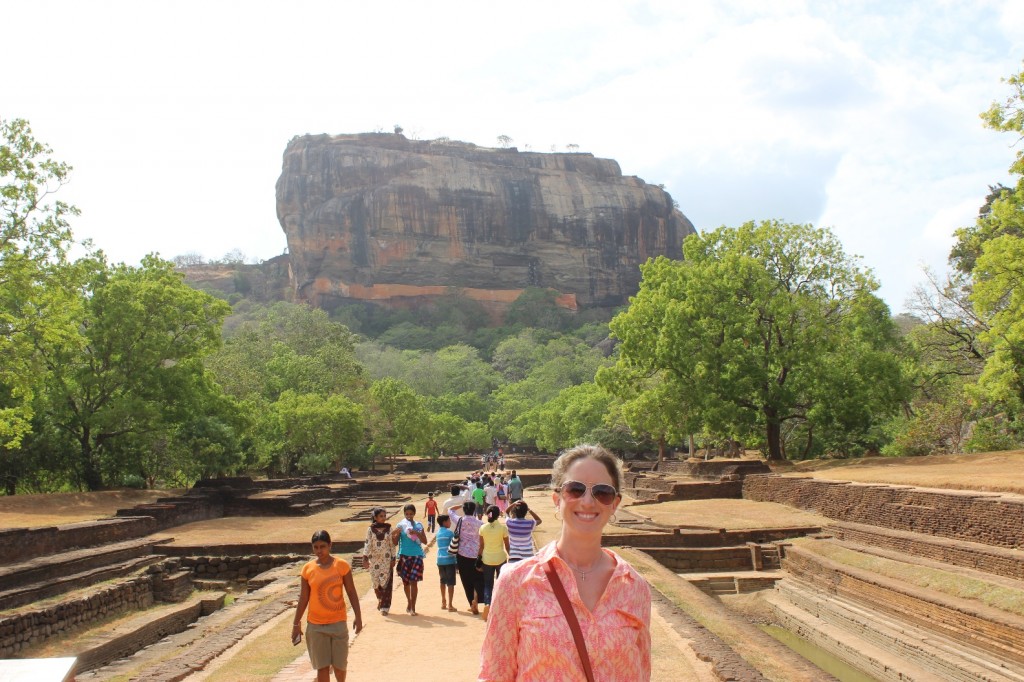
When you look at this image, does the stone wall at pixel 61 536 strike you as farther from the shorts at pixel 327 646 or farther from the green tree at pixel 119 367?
the shorts at pixel 327 646

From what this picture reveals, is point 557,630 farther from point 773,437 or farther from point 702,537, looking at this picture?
point 773,437

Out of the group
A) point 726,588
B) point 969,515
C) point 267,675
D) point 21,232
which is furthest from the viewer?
point 21,232

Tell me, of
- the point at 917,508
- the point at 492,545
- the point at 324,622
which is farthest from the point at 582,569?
the point at 917,508

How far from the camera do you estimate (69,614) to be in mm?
11094

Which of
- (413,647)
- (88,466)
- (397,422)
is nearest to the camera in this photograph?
(413,647)

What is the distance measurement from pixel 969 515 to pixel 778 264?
17.5m

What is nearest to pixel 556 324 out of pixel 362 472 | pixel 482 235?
pixel 482 235

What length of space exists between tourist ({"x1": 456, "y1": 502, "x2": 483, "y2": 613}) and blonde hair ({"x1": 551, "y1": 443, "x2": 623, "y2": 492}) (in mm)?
6288

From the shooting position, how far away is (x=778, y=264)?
98.8 ft

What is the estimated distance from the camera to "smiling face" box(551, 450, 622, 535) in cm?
281

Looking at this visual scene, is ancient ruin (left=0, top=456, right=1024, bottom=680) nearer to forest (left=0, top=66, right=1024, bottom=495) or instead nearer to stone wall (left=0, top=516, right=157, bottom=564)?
stone wall (left=0, top=516, right=157, bottom=564)

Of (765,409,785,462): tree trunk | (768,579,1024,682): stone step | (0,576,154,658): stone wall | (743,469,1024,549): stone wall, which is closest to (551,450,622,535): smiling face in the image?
(768,579,1024,682): stone step

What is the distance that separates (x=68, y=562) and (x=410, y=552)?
6.77m

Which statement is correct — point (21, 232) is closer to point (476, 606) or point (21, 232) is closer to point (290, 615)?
point (290, 615)
